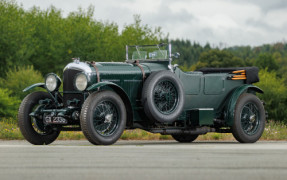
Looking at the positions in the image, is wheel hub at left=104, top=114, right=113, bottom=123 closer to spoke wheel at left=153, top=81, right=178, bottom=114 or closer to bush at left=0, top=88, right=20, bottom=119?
spoke wheel at left=153, top=81, right=178, bottom=114

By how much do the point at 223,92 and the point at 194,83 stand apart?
87 cm

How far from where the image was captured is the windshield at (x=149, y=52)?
13.4m

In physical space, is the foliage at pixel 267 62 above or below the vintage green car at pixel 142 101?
above

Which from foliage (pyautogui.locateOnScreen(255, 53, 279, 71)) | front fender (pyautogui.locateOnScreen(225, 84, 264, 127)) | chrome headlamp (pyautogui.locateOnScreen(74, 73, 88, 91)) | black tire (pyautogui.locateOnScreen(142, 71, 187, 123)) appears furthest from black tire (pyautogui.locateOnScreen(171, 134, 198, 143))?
foliage (pyautogui.locateOnScreen(255, 53, 279, 71))

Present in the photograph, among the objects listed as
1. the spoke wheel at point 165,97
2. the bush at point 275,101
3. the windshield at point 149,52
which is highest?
the windshield at point 149,52

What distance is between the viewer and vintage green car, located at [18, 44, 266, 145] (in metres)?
11.6

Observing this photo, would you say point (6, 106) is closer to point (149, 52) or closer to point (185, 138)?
point (185, 138)

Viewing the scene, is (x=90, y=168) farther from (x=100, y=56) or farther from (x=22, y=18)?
(x=22, y=18)

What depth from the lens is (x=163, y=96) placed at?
12.5 m

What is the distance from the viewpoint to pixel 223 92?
13.9m

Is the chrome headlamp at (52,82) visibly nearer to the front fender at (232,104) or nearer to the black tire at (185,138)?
the black tire at (185,138)

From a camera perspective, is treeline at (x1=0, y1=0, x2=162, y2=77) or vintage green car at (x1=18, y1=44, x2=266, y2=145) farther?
treeline at (x1=0, y1=0, x2=162, y2=77)

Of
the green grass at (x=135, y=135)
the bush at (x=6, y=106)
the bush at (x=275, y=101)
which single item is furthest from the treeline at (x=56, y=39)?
the green grass at (x=135, y=135)

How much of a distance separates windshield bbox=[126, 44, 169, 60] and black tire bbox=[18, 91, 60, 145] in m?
2.46
